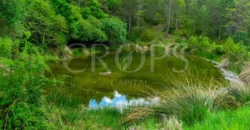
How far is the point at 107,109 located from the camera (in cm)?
725

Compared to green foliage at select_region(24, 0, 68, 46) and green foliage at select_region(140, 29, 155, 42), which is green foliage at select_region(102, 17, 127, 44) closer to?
green foliage at select_region(140, 29, 155, 42)

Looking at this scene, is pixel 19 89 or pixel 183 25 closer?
pixel 19 89

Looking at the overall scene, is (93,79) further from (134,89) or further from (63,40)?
(63,40)

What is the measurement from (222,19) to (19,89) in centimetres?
3920

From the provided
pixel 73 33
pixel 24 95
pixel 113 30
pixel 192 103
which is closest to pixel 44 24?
pixel 73 33

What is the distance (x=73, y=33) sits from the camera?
2381cm

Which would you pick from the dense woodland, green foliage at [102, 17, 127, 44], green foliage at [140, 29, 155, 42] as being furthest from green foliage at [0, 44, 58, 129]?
green foliage at [140, 29, 155, 42]

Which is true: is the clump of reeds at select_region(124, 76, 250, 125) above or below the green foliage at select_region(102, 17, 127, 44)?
below

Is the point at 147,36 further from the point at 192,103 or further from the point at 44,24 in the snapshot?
the point at 192,103

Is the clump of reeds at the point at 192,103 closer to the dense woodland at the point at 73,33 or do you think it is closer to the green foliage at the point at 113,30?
the dense woodland at the point at 73,33

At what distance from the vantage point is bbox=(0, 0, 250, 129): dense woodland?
147 inches

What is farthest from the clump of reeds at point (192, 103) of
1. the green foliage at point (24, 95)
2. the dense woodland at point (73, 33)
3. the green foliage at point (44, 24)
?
the green foliage at point (44, 24)

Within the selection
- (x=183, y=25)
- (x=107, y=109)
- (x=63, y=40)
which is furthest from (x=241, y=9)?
(x=107, y=109)

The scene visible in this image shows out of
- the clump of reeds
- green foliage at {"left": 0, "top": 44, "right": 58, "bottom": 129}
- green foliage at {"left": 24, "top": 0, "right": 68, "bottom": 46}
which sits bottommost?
the clump of reeds
